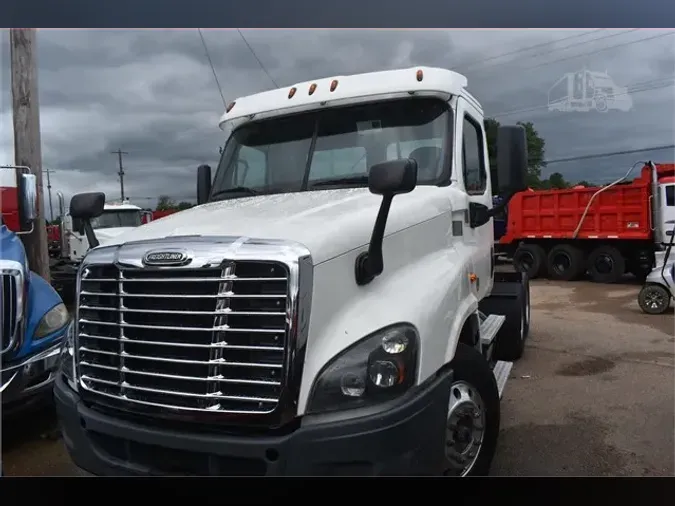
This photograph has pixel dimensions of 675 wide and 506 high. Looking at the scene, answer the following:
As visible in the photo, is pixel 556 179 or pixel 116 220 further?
pixel 556 179

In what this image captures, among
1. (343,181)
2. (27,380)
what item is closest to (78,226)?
(27,380)

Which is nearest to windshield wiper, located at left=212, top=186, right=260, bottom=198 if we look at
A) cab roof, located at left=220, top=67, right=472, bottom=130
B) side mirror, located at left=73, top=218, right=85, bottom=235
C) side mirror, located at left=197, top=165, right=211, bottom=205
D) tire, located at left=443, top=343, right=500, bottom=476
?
side mirror, located at left=197, top=165, right=211, bottom=205

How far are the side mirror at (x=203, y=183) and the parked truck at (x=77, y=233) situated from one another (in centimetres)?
54

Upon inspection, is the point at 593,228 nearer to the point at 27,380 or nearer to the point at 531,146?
the point at 531,146

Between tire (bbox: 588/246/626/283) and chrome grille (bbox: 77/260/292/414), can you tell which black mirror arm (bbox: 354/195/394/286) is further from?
tire (bbox: 588/246/626/283)

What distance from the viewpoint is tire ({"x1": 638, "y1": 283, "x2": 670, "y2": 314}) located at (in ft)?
26.0

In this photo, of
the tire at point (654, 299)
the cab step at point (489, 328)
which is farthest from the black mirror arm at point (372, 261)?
the tire at point (654, 299)

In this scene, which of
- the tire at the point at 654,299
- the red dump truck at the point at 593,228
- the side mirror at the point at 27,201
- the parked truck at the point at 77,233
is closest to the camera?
the parked truck at the point at 77,233

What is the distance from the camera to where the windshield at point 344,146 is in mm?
3400

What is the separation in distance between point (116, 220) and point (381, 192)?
5.59 ft

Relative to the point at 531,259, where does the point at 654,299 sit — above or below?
below

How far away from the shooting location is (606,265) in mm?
11922

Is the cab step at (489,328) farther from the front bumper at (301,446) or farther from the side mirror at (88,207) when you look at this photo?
the side mirror at (88,207)

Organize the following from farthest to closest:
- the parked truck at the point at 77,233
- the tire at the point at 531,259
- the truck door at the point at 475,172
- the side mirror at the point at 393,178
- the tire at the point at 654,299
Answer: the tire at the point at 531,259 < the tire at the point at 654,299 < the truck door at the point at 475,172 < the parked truck at the point at 77,233 < the side mirror at the point at 393,178
